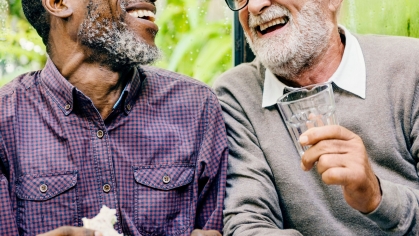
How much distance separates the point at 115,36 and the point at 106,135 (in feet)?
1.07

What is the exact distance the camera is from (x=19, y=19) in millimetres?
2176

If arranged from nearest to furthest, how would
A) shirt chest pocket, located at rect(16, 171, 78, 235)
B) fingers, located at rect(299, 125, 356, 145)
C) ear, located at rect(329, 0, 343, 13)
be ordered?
1. fingers, located at rect(299, 125, 356, 145)
2. shirt chest pocket, located at rect(16, 171, 78, 235)
3. ear, located at rect(329, 0, 343, 13)

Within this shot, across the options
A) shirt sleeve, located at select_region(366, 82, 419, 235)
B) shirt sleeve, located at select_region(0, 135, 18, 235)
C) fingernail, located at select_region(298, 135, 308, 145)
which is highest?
fingernail, located at select_region(298, 135, 308, 145)

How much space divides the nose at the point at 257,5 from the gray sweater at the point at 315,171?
1.18 ft

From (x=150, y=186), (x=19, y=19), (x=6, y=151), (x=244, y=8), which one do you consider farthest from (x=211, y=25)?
(x=6, y=151)

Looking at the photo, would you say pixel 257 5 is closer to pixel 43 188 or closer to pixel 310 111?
pixel 310 111

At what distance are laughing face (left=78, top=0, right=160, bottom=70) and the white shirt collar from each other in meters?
0.43

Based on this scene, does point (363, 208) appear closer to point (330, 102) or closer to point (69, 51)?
point (330, 102)

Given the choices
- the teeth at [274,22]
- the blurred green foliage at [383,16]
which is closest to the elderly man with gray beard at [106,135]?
the teeth at [274,22]

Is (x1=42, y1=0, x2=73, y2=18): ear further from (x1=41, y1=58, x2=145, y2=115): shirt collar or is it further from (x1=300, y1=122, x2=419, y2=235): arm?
(x1=300, y1=122, x2=419, y2=235): arm

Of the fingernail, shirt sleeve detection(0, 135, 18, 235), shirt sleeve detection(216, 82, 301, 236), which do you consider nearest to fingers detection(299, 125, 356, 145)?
the fingernail

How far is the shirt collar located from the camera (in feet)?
5.49

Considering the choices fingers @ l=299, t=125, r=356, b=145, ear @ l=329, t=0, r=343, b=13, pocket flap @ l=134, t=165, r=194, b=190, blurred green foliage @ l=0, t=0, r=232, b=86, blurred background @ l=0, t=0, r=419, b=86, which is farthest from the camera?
blurred green foliage @ l=0, t=0, r=232, b=86

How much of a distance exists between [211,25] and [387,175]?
1.16 meters
